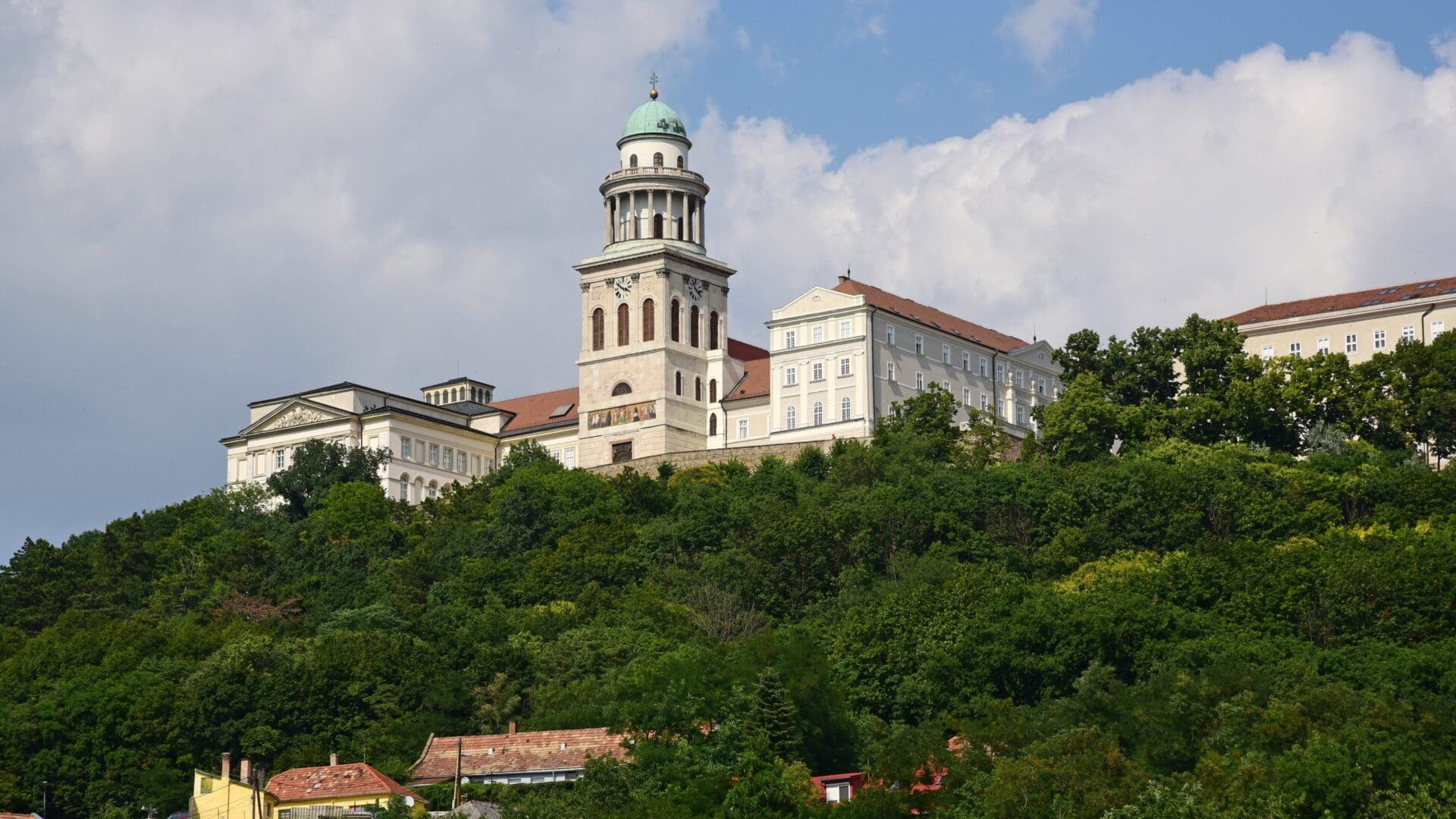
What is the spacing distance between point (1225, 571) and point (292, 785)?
29.2m

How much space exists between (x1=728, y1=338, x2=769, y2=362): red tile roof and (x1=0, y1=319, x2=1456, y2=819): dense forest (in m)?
11.2

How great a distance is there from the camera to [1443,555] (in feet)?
246

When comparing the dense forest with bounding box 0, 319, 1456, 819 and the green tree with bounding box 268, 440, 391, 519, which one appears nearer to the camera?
the dense forest with bounding box 0, 319, 1456, 819

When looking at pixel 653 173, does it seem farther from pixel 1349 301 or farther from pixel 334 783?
pixel 334 783

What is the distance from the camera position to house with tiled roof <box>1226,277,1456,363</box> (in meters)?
102

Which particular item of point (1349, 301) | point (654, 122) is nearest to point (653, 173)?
point (654, 122)

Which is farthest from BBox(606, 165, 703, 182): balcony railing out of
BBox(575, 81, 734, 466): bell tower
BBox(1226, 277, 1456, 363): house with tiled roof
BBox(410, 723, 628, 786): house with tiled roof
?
BBox(410, 723, 628, 786): house with tiled roof

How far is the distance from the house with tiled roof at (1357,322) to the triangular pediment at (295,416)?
4220 centimetres

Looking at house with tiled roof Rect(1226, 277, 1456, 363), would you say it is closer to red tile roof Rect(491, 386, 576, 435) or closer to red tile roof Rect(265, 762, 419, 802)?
red tile roof Rect(491, 386, 576, 435)

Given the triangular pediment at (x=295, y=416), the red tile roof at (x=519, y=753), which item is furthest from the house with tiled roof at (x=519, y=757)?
the triangular pediment at (x=295, y=416)

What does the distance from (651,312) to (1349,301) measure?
101 feet

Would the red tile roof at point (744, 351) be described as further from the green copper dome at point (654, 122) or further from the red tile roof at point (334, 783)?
the red tile roof at point (334, 783)

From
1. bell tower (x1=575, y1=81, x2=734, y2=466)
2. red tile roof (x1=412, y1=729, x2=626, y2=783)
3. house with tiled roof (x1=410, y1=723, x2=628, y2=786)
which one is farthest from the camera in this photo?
bell tower (x1=575, y1=81, x2=734, y2=466)

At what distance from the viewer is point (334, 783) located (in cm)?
6569
